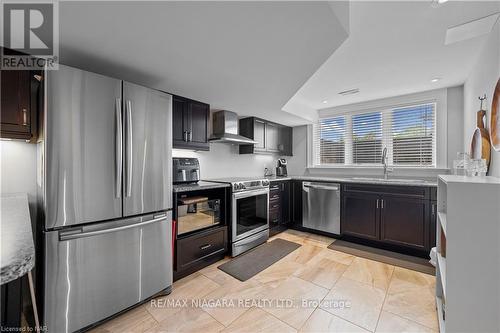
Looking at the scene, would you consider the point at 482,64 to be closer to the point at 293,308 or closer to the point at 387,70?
the point at 387,70

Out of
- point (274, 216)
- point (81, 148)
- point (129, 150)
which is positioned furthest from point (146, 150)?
point (274, 216)

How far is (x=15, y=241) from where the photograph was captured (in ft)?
2.79

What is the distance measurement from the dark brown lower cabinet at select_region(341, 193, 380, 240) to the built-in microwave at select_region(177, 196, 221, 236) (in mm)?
2084

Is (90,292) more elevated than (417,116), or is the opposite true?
(417,116)

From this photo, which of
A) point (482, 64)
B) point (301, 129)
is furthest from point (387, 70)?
point (301, 129)

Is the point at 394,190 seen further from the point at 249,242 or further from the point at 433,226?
the point at 249,242

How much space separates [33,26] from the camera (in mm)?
1282

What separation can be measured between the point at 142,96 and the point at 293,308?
229 centimetres

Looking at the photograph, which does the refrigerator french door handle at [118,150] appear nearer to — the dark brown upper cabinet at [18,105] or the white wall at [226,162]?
the dark brown upper cabinet at [18,105]

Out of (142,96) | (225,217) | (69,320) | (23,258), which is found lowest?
(69,320)

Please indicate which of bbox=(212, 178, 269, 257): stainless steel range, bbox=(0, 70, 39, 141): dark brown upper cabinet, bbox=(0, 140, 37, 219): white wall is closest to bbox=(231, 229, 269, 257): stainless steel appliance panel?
bbox=(212, 178, 269, 257): stainless steel range

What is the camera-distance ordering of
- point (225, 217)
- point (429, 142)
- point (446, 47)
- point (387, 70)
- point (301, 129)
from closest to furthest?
point (446, 47) < point (387, 70) < point (225, 217) < point (429, 142) < point (301, 129)

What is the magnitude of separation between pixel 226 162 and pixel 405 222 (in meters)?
2.84

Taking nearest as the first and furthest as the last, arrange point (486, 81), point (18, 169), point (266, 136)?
point (18, 169) → point (486, 81) → point (266, 136)
